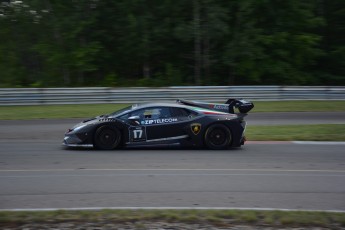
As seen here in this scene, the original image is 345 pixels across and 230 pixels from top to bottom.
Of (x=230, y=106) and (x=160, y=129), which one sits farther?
(x=230, y=106)

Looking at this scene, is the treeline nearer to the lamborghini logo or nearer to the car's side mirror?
the lamborghini logo

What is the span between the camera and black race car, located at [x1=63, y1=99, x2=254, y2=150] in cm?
1221

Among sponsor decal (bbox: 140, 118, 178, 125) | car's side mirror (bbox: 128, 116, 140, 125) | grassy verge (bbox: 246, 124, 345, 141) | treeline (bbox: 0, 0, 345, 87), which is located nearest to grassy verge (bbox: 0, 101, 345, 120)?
grassy verge (bbox: 246, 124, 345, 141)

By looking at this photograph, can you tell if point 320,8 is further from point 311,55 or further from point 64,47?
point 64,47

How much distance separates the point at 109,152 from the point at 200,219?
6.13 meters

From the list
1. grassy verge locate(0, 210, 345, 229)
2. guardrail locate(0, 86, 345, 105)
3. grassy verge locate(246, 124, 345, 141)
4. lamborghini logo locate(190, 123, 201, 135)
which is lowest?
grassy verge locate(0, 210, 345, 229)

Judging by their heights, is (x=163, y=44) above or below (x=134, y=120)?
above

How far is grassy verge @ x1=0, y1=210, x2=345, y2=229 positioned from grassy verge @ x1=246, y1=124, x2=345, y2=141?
8366 mm

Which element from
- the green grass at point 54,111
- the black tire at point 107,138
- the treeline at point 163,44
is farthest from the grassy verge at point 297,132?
the treeline at point 163,44

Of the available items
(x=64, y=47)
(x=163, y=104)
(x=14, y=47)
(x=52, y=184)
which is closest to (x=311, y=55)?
(x=64, y=47)

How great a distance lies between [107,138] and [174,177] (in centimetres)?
348

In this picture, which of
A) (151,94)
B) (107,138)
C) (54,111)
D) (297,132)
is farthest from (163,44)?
(107,138)

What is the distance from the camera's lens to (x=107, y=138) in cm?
1229

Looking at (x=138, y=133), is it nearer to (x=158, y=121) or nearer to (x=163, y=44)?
(x=158, y=121)
